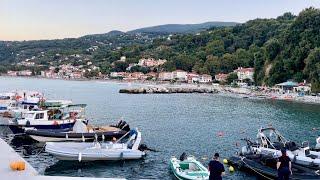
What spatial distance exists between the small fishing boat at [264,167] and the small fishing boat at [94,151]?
6343mm

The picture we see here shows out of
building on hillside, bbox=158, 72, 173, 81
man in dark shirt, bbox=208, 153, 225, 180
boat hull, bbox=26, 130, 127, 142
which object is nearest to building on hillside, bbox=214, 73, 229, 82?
building on hillside, bbox=158, 72, 173, 81

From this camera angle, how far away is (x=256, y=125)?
50.9 m

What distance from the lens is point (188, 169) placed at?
25.7m

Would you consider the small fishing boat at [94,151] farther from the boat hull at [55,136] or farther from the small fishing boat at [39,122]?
the small fishing boat at [39,122]

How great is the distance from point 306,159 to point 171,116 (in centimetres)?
3548

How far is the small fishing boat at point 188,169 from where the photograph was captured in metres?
24.0

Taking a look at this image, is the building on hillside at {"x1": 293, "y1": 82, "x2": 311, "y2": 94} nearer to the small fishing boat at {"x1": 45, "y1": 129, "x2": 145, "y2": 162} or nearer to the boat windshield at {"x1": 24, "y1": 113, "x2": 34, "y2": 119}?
the boat windshield at {"x1": 24, "y1": 113, "x2": 34, "y2": 119}

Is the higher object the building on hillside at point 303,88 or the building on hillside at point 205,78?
the building on hillside at point 303,88

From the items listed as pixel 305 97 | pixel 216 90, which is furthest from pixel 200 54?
pixel 305 97

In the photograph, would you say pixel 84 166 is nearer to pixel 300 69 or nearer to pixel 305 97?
pixel 305 97

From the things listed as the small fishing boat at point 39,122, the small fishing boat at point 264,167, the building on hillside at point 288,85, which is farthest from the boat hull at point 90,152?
the building on hillside at point 288,85

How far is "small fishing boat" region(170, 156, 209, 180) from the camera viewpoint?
944 inches

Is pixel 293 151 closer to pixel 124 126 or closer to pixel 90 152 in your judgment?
pixel 90 152

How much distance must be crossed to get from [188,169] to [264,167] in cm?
421
